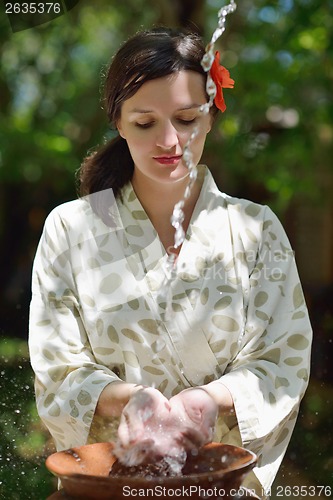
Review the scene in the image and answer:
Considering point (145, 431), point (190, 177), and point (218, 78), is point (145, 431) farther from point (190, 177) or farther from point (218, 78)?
point (218, 78)

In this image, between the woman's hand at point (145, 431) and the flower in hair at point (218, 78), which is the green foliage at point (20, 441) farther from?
the flower in hair at point (218, 78)

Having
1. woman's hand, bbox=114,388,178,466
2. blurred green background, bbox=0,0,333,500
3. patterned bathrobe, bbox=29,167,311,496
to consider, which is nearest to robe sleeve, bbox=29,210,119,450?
patterned bathrobe, bbox=29,167,311,496

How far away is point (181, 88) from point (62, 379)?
0.55 metres

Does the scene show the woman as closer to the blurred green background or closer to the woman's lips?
the woman's lips

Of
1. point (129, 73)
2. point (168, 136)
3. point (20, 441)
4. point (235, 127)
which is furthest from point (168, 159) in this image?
point (235, 127)

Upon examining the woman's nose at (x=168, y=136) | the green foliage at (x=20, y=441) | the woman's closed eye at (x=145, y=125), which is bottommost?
the green foliage at (x=20, y=441)

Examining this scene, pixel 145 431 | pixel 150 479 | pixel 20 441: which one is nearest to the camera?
pixel 150 479

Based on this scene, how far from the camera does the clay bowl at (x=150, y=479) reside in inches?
40.9

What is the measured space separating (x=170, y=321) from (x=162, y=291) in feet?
0.20

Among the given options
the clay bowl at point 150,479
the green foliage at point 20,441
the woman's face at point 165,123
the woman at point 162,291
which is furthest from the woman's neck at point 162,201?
the green foliage at point 20,441

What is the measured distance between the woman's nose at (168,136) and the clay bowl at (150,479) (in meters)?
0.50

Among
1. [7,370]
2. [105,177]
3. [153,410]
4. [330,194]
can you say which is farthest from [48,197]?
[153,410]

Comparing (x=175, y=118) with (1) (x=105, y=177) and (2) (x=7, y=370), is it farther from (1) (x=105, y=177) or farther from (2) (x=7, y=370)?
(2) (x=7, y=370)

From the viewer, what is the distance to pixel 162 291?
1501 millimetres
